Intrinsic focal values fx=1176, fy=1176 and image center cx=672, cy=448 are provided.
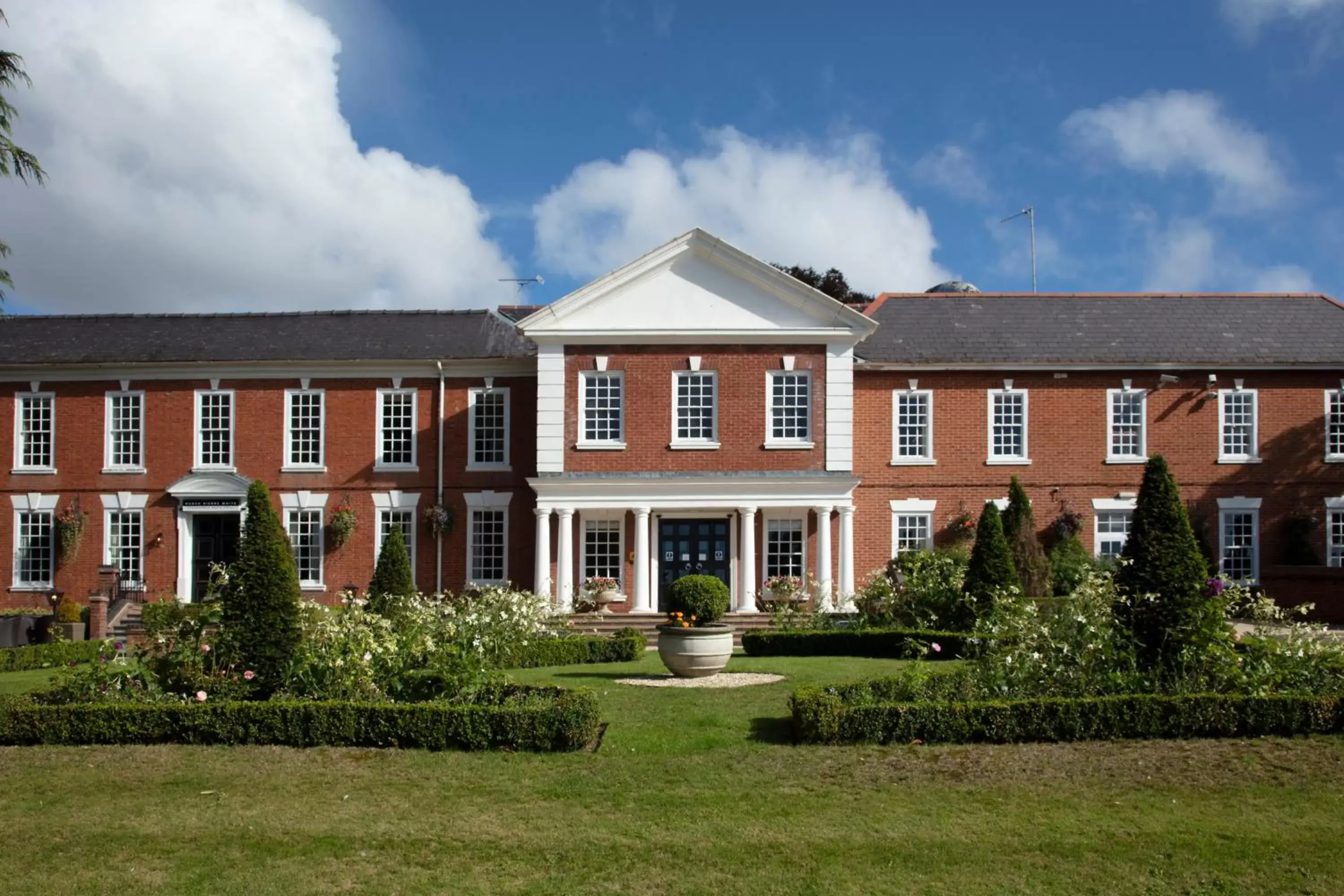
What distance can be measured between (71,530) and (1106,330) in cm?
2674

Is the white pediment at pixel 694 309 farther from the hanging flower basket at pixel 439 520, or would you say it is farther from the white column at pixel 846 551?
the hanging flower basket at pixel 439 520

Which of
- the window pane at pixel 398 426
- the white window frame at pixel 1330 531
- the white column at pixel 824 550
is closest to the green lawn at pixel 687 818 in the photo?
the white column at pixel 824 550

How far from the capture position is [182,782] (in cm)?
1169

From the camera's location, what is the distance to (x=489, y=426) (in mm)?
29469

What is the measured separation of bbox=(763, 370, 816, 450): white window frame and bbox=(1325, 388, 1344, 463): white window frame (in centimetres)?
1325

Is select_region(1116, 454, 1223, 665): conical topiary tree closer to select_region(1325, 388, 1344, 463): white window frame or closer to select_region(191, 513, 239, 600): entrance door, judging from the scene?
select_region(1325, 388, 1344, 463): white window frame

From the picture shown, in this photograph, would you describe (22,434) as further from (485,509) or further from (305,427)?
(485,509)

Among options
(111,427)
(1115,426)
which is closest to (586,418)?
(111,427)

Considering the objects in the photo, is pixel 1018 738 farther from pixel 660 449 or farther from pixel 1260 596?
pixel 660 449

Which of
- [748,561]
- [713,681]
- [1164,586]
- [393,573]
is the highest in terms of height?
[1164,586]

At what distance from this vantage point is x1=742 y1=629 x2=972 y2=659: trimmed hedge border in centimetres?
2042

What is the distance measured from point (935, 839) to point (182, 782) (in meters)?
7.31

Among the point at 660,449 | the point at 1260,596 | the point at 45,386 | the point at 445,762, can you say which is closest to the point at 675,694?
the point at 445,762

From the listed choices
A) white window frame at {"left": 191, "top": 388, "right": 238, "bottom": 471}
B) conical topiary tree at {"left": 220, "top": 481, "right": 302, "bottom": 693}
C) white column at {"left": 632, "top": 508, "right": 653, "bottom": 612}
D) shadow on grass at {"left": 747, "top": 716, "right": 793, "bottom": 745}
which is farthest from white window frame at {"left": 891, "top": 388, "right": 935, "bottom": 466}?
conical topiary tree at {"left": 220, "top": 481, "right": 302, "bottom": 693}
